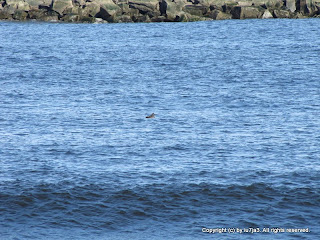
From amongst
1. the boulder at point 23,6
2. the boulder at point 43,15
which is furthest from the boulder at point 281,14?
the boulder at point 23,6

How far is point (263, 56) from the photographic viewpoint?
4966 cm

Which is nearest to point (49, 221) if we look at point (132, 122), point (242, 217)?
point (242, 217)

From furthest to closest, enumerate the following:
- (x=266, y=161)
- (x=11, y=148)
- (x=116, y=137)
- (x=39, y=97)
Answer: (x=39, y=97) → (x=116, y=137) → (x=11, y=148) → (x=266, y=161)

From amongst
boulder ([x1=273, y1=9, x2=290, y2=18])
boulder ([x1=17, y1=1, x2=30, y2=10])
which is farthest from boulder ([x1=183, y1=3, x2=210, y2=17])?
boulder ([x1=17, y1=1, x2=30, y2=10])

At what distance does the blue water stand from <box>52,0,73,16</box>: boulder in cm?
4375

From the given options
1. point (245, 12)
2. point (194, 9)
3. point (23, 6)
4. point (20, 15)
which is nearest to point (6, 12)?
point (20, 15)

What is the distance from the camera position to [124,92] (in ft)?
107

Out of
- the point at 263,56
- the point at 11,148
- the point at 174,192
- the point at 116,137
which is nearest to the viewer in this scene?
the point at 174,192

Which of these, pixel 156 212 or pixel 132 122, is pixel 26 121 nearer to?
pixel 132 122

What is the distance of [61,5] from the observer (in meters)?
88.6

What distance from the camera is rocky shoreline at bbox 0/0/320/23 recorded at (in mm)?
88562

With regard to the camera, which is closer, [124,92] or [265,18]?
[124,92]

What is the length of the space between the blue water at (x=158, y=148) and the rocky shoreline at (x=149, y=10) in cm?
4369

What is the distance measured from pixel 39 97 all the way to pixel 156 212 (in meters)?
17.4
